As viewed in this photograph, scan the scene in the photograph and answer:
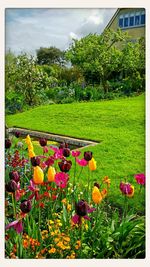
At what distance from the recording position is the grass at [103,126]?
389 cm

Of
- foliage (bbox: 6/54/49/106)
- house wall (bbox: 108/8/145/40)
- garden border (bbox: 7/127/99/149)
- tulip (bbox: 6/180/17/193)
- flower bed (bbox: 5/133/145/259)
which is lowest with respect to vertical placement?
flower bed (bbox: 5/133/145/259)

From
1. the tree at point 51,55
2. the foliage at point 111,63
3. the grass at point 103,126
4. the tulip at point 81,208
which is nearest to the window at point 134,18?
the foliage at point 111,63

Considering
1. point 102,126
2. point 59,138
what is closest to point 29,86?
point 59,138

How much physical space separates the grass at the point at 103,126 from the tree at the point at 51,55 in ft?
2.96

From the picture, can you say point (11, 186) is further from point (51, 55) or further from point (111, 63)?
point (111, 63)

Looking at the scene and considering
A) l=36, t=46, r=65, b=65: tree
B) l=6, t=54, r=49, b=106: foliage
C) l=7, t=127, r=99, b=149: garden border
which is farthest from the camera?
l=7, t=127, r=99, b=149: garden border

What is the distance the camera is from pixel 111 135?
4789 mm

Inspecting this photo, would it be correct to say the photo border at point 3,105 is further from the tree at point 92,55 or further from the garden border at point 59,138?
the garden border at point 59,138

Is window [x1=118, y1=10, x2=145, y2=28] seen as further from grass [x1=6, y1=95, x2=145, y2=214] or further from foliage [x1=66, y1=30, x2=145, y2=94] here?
grass [x1=6, y1=95, x2=145, y2=214]

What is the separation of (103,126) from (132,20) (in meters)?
2.52

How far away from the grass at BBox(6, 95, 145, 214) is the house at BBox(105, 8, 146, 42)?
48.5 inches

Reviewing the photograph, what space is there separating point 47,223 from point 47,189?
21cm

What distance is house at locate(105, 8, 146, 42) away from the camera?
223 cm

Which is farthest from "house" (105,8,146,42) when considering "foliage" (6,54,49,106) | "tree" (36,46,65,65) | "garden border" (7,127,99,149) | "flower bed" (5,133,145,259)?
"garden border" (7,127,99,149)
